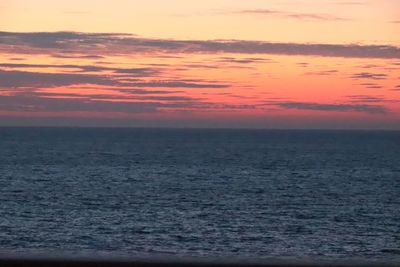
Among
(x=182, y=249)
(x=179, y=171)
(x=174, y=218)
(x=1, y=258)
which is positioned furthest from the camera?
(x=179, y=171)

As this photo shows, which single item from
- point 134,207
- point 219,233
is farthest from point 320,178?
point 219,233

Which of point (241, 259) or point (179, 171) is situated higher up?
point (241, 259)

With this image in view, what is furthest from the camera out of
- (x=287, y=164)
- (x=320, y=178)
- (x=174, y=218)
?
(x=287, y=164)

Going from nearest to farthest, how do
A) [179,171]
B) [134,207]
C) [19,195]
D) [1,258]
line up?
[1,258] → [134,207] → [19,195] → [179,171]

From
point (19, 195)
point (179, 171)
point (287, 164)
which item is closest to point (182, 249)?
point (19, 195)

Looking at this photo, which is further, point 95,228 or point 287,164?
point 287,164

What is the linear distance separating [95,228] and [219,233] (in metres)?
6.27

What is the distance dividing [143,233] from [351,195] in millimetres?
27914

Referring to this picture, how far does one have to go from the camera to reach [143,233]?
36.9 meters

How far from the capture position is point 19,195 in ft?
190

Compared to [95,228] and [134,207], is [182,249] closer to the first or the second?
[95,228]

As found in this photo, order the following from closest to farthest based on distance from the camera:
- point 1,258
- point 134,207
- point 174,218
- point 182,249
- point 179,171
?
point 1,258 → point 182,249 → point 174,218 → point 134,207 → point 179,171

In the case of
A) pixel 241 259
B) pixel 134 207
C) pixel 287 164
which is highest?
pixel 241 259

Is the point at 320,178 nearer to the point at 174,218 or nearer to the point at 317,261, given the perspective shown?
the point at 174,218
